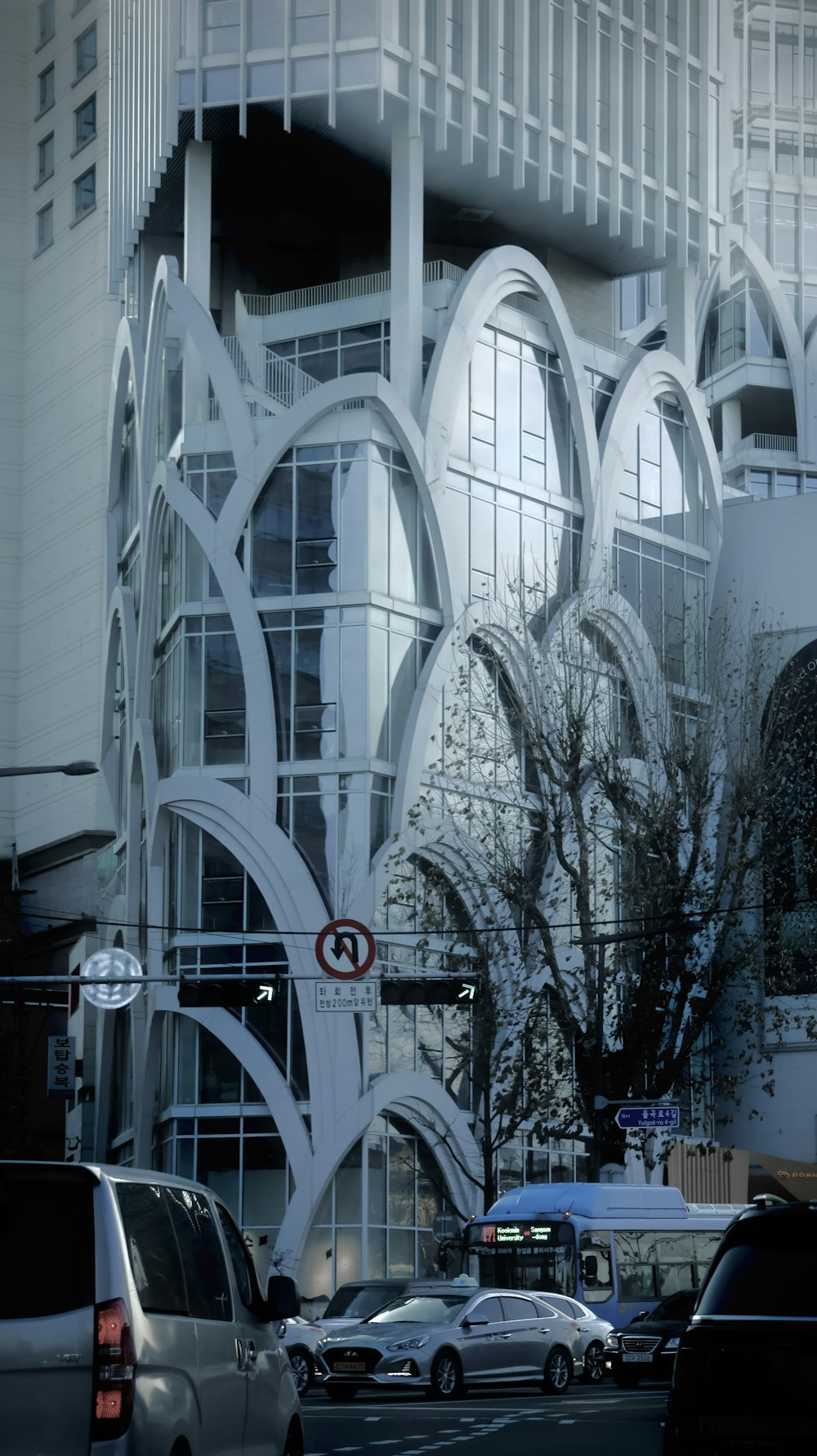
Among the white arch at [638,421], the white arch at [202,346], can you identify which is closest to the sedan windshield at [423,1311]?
the white arch at [202,346]

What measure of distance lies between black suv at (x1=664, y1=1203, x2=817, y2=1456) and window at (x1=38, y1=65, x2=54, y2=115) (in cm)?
7073

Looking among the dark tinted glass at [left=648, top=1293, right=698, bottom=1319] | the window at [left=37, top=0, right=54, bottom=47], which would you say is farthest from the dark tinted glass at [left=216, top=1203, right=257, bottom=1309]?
the window at [left=37, top=0, right=54, bottom=47]

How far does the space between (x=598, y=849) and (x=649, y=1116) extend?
16790mm

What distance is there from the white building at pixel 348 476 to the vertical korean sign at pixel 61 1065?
52.7 inches

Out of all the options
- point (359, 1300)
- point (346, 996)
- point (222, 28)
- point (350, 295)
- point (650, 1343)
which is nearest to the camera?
point (650, 1343)

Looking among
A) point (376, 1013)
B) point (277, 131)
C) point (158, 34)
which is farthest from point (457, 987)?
point (158, 34)

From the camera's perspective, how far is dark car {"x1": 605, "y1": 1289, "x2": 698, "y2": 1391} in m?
27.3

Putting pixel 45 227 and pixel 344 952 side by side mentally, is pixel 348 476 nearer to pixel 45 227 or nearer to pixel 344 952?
pixel 344 952

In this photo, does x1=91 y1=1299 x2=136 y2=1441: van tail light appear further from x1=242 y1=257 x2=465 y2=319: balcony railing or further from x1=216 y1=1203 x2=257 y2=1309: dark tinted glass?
x1=242 y1=257 x2=465 y2=319: balcony railing

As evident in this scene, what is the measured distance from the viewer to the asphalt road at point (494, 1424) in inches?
672

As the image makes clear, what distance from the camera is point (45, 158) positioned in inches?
2955

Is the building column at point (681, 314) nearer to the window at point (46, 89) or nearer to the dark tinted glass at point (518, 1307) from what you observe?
the window at point (46, 89)

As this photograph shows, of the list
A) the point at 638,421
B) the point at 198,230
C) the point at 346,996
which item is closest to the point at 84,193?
the point at 198,230

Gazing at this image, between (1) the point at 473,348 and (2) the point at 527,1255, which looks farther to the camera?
(1) the point at 473,348
